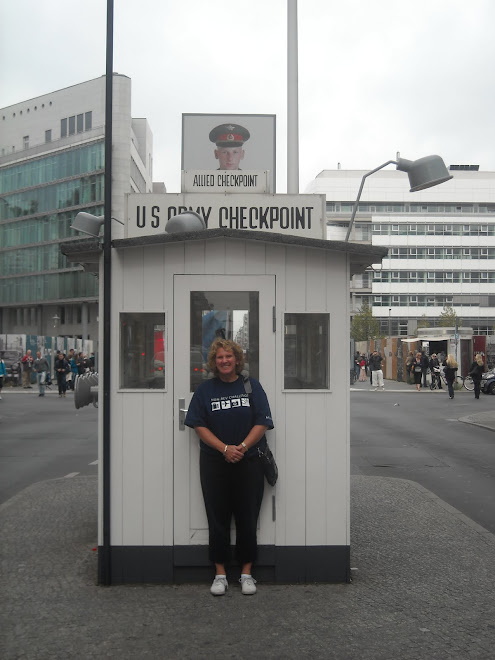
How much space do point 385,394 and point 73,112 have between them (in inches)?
2180

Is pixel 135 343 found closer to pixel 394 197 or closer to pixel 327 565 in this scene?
pixel 327 565

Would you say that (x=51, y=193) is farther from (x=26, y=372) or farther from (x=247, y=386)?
(x=247, y=386)

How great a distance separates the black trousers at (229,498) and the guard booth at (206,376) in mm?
181

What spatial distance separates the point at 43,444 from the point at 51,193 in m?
67.9

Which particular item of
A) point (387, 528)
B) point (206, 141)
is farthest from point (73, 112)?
point (387, 528)

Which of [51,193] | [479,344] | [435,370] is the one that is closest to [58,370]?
[435,370]

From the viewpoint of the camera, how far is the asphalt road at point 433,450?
388 inches

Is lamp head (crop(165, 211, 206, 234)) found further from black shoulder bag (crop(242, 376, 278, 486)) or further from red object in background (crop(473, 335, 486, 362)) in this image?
red object in background (crop(473, 335, 486, 362))

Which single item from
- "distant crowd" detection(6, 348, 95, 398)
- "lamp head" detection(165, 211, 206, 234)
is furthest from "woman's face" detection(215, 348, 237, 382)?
"distant crowd" detection(6, 348, 95, 398)

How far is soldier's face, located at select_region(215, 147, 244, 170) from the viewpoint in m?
9.98

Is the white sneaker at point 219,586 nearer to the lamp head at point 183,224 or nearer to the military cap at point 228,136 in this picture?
the lamp head at point 183,224

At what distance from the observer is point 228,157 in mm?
10133

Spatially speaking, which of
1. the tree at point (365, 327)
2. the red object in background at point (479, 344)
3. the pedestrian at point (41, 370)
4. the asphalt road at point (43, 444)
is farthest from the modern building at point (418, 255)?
the asphalt road at point (43, 444)

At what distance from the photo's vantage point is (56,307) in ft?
267
